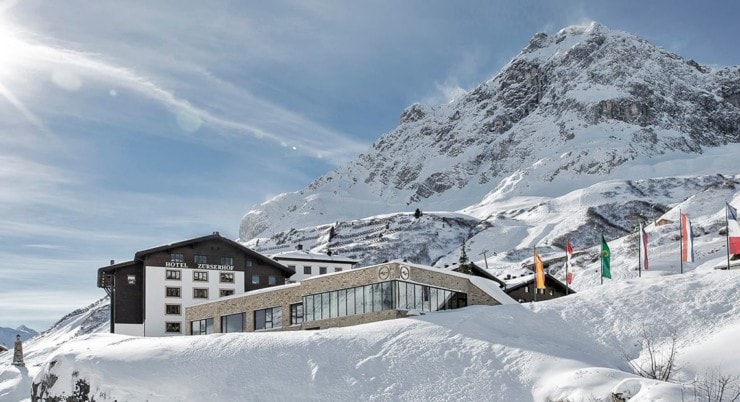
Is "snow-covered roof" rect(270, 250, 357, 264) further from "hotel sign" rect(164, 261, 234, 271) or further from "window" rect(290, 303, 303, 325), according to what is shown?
"window" rect(290, 303, 303, 325)

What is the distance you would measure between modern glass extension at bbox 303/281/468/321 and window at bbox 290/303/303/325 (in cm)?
120

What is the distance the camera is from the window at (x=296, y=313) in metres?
62.0

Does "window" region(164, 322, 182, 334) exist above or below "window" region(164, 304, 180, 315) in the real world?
below

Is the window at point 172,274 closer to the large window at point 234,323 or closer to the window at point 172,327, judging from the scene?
the window at point 172,327

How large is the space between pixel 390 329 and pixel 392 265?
26.3ft

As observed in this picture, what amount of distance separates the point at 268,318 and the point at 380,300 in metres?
12.1

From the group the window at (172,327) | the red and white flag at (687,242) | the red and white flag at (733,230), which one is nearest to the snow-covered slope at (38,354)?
the window at (172,327)

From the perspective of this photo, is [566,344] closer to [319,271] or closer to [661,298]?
[661,298]

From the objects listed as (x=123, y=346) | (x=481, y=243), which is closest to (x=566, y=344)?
(x=123, y=346)

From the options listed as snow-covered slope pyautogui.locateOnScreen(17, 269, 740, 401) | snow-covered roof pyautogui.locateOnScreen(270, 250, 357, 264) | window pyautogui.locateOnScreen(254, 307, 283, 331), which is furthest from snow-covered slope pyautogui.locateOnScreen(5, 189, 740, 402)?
snow-covered roof pyautogui.locateOnScreen(270, 250, 357, 264)

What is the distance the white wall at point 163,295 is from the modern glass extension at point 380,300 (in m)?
19.2

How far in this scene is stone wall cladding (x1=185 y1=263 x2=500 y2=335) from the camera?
2227 inches

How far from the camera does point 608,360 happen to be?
147 feet

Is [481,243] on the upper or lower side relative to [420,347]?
upper
